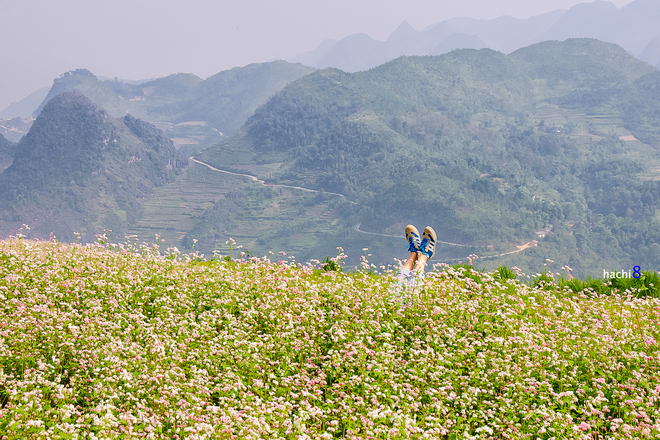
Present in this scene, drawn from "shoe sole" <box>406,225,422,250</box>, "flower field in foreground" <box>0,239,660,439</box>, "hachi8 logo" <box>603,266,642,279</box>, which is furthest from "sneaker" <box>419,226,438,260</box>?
"hachi8 logo" <box>603,266,642,279</box>

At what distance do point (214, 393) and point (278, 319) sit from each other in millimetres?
1989

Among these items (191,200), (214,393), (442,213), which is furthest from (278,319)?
(191,200)

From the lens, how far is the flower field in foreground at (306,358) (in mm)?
6109

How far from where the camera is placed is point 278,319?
8898 millimetres

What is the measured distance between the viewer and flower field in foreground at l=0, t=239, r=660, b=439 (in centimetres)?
611

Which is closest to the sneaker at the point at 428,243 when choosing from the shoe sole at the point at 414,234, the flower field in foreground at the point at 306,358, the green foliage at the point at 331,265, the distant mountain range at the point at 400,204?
the shoe sole at the point at 414,234

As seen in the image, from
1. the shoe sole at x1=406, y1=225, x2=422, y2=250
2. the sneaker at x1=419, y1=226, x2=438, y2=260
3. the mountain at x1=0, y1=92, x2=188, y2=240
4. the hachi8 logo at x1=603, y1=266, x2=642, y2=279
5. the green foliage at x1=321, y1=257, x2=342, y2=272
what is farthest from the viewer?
the mountain at x1=0, y1=92, x2=188, y2=240

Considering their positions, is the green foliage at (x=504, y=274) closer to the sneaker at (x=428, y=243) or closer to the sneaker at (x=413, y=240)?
the sneaker at (x=428, y=243)

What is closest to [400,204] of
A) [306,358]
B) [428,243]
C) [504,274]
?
[504,274]

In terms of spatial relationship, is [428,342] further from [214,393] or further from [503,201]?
[503,201]

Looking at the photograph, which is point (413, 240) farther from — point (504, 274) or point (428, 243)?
point (504, 274)

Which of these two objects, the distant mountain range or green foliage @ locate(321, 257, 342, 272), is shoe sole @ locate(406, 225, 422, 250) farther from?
the distant mountain range

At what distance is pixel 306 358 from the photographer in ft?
26.8

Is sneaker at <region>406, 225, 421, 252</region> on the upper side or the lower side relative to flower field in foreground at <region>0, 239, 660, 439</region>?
upper
